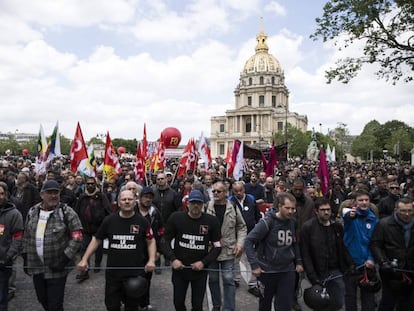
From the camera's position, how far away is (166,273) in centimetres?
676

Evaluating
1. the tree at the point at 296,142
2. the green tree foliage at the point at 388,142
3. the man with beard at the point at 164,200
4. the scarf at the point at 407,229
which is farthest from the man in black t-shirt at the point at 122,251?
the tree at the point at 296,142

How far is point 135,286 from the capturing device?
391cm

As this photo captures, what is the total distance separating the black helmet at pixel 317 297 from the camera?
403 centimetres

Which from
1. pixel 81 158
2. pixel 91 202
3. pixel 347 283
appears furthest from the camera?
pixel 81 158

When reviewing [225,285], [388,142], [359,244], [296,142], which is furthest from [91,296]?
[388,142]

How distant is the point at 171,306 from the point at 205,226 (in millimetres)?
1713

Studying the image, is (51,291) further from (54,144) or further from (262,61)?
(262,61)

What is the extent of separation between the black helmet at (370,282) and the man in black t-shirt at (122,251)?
8.19ft

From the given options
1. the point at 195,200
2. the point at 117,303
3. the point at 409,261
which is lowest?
the point at 117,303

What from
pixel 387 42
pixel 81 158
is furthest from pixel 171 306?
pixel 387 42

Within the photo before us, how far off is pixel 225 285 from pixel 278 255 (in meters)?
0.93

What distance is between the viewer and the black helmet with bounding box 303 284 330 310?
403 centimetres

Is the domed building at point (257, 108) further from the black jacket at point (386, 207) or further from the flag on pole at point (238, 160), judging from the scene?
the black jacket at point (386, 207)

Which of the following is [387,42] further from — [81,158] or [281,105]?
[281,105]
